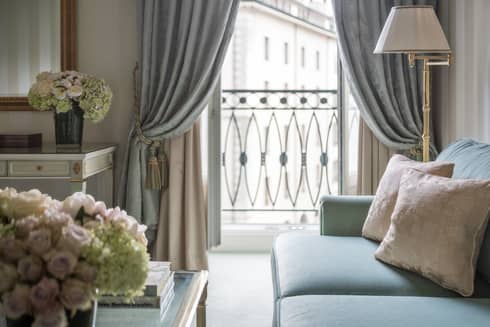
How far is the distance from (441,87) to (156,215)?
6.19 feet

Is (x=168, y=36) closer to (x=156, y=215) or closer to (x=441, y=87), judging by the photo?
(x=156, y=215)

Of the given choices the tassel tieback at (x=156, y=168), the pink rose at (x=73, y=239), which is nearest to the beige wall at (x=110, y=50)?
the tassel tieback at (x=156, y=168)

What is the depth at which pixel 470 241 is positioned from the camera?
2.36m

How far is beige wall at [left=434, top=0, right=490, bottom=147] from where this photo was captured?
3.65 m

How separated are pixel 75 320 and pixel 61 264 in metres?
0.22

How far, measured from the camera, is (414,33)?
356 centimetres

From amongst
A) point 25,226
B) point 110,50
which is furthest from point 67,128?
point 25,226

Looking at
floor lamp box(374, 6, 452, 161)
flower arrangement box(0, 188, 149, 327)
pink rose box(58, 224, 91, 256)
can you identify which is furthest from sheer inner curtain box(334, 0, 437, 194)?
pink rose box(58, 224, 91, 256)

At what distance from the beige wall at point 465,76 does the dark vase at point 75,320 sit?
2526 mm

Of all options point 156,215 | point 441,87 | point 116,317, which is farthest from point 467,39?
point 116,317

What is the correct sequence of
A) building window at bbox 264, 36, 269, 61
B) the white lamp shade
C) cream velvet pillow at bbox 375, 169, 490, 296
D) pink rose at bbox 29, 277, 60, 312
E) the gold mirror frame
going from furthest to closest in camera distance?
building window at bbox 264, 36, 269, 61 → the gold mirror frame → the white lamp shade → cream velvet pillow at bbox 375, 169, 490, 296 → pink rose at bbox 29, 277, 60, 312

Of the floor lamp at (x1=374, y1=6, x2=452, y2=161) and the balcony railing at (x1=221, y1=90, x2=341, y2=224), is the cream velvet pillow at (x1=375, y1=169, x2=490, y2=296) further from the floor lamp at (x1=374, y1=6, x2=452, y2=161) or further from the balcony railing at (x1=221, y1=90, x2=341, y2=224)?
the balcony railing at (x1=221, y1=90, x2=341, y2=224)

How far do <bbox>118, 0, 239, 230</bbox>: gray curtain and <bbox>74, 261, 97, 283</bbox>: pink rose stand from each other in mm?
2748

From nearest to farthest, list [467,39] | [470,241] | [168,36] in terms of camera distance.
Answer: [470,241] → [467,39] → [168,36]
